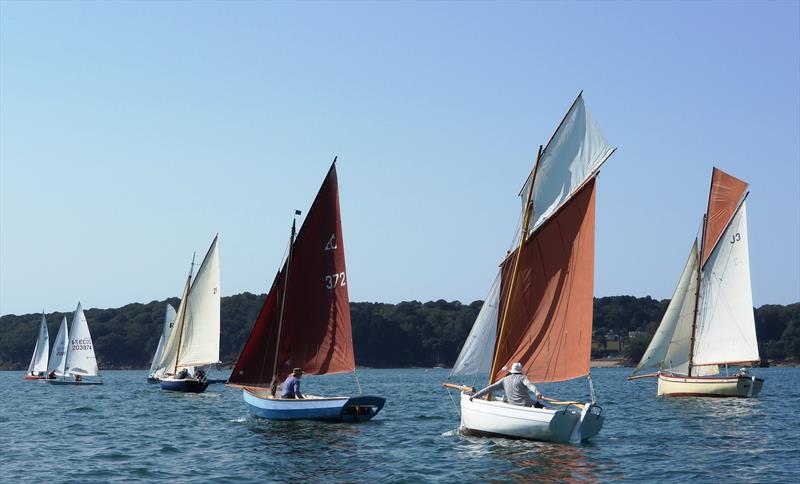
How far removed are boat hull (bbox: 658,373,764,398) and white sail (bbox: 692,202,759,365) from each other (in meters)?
1.28

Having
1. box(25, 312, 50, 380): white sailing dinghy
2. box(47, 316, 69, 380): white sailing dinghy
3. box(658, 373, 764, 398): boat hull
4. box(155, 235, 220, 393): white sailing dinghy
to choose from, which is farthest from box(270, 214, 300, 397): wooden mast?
box(25, 312, 50, 380): white sailing dinghy

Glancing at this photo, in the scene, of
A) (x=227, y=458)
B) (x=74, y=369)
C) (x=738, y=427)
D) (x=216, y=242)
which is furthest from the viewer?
(x=74, y=369)

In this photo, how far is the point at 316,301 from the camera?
43.3 metres

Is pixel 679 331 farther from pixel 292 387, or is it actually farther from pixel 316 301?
pixel 292 387

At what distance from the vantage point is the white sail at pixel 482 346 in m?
35.8

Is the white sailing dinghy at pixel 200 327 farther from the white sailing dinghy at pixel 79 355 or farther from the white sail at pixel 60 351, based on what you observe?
the white sail at pixel 60 351

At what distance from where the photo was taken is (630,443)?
3547 cm

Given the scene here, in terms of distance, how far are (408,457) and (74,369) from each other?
7741cm

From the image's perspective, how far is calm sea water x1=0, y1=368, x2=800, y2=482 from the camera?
91.5 ft

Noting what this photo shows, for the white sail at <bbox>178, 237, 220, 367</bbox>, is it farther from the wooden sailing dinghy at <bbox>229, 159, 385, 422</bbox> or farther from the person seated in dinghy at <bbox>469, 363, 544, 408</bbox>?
the person seated in dinghy at <bbox>469, 363, 544, 408</bbox>

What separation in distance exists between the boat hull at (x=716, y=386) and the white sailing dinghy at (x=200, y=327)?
3178cm

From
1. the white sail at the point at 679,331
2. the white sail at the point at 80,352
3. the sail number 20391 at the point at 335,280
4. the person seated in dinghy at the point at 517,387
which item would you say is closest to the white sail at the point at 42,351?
the white sail at the point at 80,352

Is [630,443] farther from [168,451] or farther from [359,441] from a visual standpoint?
[168,451]

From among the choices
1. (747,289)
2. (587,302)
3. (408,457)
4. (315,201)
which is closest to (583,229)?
(587,302)
